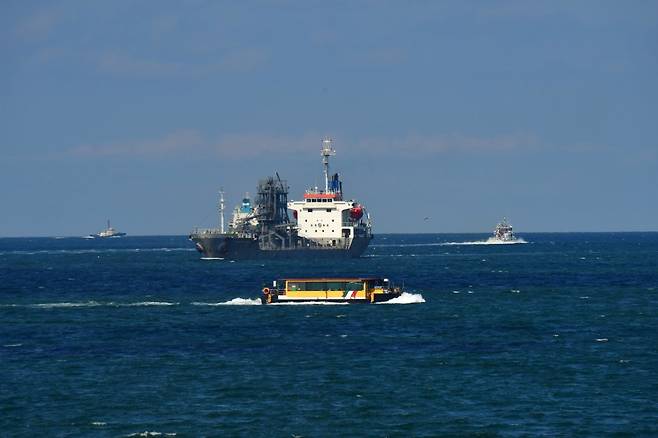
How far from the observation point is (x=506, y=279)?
158750 mm

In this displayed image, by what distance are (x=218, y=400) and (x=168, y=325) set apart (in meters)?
36.7

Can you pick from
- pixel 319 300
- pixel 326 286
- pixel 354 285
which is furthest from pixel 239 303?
pixel 354 285

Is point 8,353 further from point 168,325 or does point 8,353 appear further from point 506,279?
point 506,279

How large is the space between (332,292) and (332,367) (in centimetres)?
4459

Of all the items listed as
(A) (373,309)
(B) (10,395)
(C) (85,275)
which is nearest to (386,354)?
(B) (10,395)

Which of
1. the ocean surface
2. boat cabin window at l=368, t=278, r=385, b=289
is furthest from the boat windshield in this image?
the ocean surface

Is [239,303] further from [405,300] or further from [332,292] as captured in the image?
[405,300]

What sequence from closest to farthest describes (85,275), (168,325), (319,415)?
(319,415), (168,325), (85,275)

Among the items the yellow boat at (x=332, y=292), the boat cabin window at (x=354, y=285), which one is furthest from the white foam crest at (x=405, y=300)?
the boat cabin window at (x=354, y=285)

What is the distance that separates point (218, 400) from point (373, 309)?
4887cm

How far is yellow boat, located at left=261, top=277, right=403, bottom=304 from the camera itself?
111 meters

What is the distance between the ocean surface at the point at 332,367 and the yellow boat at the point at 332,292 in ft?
8.26

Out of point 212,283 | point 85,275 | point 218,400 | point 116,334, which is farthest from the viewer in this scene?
point 85,275

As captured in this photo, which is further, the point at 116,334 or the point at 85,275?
the point at 85,275
